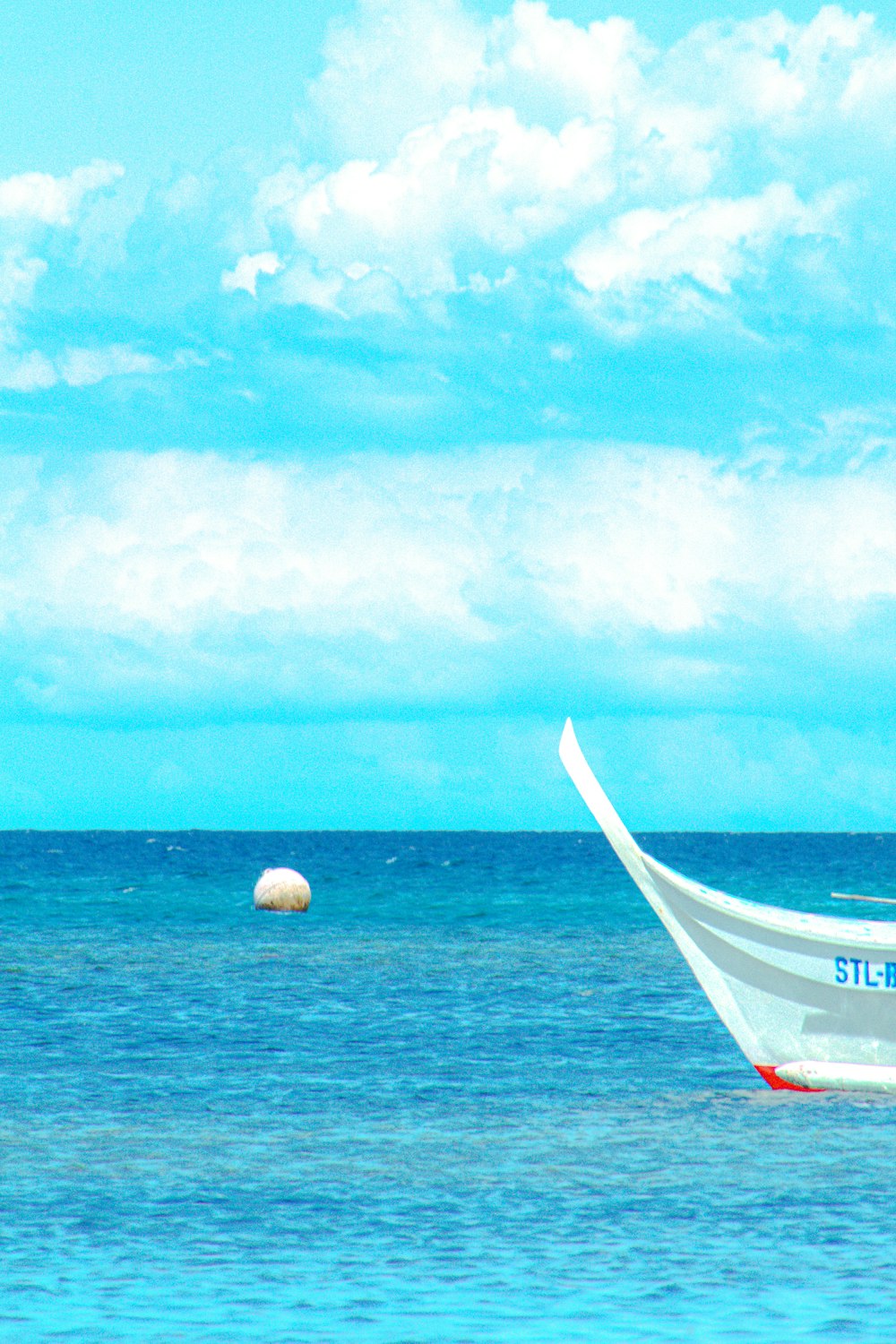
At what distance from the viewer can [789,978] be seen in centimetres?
2262

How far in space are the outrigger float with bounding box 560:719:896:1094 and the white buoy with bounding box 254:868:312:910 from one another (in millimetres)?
43746

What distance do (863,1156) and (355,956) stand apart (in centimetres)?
2757

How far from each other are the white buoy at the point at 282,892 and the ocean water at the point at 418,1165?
2399cm

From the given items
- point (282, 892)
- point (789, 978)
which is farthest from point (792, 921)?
point (282, 892)

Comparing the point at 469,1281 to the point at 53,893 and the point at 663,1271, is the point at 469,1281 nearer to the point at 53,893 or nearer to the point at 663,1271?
the point at 663,1271

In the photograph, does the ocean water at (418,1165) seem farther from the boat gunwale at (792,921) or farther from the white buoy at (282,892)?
the white buoy at (282,892)

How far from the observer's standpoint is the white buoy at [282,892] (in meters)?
65.8

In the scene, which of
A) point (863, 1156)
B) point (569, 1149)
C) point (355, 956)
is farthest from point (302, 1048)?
point (355, 956)

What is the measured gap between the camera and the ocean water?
13320 mm

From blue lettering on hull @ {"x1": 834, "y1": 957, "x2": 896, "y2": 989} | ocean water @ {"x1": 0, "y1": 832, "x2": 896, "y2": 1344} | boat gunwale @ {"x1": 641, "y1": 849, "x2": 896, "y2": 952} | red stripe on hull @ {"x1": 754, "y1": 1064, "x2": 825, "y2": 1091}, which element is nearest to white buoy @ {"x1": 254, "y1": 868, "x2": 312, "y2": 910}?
ocean water @ {"x1": 0, "y1": 832, "x2": 896, "y2": 1344}

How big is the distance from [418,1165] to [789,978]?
20.8 ft

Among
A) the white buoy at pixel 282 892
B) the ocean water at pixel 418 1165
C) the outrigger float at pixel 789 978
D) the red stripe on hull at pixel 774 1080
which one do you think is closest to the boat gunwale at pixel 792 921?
the outrigger float at pixel 789 978

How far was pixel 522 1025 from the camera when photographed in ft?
102

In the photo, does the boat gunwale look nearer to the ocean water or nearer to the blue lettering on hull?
the blue lettering on hull
